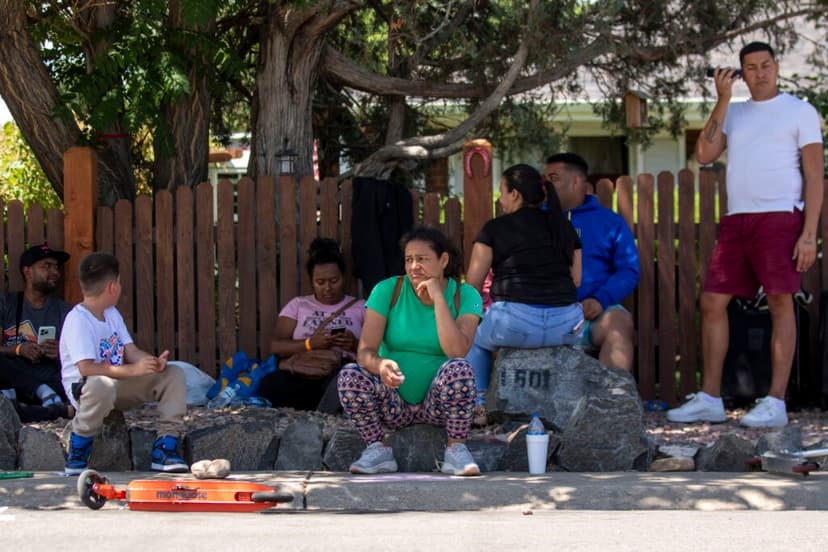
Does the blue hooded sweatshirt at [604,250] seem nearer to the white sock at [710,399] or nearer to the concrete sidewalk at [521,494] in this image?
the white sock at [710,399]

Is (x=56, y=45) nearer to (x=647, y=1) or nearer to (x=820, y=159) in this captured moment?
(x=647, y=1)

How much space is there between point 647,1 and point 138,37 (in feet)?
13.3

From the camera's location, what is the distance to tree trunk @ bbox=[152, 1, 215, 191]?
9.57 metres

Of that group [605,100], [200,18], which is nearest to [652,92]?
[605,100]

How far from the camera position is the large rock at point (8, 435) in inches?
272

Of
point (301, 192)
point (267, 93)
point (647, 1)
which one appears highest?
point (647, 1)

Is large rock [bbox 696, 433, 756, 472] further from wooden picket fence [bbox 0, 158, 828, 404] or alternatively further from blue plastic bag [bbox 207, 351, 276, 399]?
blue plastic bag [bbox 207, 351, 276, 399]

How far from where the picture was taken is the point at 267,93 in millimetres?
9750

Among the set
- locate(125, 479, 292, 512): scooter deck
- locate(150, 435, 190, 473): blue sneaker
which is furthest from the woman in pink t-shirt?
locate(125, 479, 292, 512): scooter deck

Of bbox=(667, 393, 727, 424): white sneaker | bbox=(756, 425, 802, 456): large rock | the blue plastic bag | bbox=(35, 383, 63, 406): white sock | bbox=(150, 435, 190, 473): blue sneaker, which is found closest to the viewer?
bbox=(150, 435, 190, 473): blue sneaker

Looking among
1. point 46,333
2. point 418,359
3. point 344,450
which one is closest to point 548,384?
point 418,359

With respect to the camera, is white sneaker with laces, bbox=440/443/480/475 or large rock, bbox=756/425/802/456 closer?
white sneaker with laces, bbox=440/443/480/475

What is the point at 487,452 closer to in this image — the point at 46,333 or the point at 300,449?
the point at 300,449

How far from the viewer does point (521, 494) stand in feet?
19.9
